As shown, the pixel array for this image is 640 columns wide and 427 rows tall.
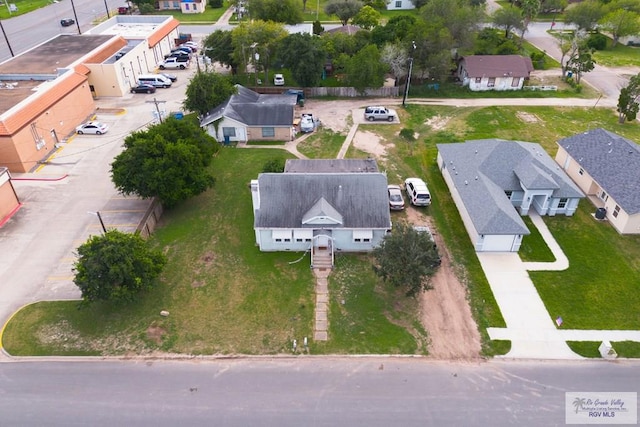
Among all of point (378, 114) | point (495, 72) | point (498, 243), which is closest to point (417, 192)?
point (498, 243)

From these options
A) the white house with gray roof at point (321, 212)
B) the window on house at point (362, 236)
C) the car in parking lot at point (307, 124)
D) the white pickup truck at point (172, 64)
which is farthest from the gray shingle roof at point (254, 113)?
the white pickup truck at point (172, 64)

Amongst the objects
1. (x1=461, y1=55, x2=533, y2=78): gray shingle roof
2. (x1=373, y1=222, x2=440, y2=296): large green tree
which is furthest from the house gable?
(x1=461, y1=55, x2=533, y2=78): gray shingle roof

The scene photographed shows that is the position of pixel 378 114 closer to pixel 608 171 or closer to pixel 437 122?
pixel 437 122

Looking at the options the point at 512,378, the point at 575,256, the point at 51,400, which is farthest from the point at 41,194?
the point at 575,256

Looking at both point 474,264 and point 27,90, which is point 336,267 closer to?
point 474,264

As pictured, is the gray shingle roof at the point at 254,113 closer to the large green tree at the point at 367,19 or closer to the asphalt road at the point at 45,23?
the large green tree at the point at 367,19
